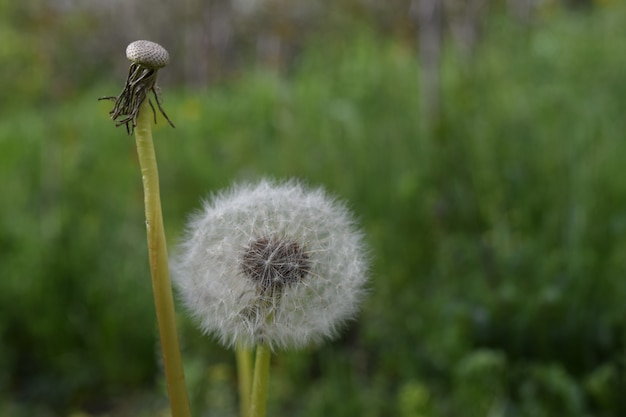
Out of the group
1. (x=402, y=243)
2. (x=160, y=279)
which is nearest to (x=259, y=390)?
(x=160, y=279)

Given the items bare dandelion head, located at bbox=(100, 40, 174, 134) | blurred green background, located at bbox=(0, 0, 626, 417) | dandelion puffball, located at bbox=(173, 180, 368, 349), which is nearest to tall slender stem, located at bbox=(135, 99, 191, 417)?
bare dandelion head, located at bbox=(100, 40, 174, 134)

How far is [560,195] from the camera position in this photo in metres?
2.86

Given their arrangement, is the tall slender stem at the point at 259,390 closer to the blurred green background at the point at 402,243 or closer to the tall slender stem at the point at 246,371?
the tall slender stem at the point at 246,371

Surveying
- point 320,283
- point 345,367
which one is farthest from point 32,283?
point 320,283

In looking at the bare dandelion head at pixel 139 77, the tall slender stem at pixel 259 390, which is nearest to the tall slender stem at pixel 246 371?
the tall slender stem at pixel 259 390

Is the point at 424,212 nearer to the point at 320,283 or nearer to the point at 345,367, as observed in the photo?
the point at 345,367

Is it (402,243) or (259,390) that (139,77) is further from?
(402,243)

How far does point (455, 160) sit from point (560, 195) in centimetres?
57

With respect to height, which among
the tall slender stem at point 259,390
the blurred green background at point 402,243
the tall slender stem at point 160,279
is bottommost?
the tall slender stem at point 259,390

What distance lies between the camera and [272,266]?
76 cm

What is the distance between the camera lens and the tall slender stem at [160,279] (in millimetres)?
549

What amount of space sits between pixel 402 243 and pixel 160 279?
99.7 inches

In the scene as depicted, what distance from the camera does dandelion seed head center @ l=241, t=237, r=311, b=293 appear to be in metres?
0.75

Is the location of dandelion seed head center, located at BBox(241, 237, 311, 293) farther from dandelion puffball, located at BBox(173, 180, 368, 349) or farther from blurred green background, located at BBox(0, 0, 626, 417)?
blurred green background, located at BBox(0, 0, 626, 417)
